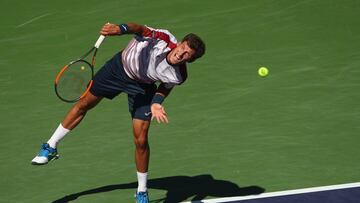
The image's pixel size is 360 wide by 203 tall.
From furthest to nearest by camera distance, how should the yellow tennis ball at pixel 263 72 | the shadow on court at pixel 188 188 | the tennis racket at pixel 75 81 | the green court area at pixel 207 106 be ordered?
1. the yellow tennis ball at pixel 263 72
2. the green court area at pixel 207 106
3. the shadow on court at pixel 188 188
4. the tennis racket at pixel 75 81

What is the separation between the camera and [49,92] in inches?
544

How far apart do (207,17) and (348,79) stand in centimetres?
395

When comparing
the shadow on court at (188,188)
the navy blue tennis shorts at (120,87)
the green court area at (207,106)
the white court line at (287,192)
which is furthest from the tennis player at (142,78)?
the white court line at (287,192)

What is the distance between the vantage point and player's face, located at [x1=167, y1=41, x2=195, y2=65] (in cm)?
899

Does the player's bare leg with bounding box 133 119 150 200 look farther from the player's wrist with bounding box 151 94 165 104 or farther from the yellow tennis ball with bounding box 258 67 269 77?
the yellow tennis ball with bounding box 258 67 269 77

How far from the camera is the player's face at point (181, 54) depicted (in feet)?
29.5

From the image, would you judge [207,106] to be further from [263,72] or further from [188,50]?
[188,50]

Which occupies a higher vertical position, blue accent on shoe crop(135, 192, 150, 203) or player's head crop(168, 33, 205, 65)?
player's head crop(168, 33, 205, 65)

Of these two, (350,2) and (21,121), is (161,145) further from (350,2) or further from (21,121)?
(350,2)

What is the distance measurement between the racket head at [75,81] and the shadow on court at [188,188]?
1.27 meters

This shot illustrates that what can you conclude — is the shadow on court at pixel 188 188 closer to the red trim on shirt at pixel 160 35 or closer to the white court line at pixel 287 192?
the white court line at pixel 287 192

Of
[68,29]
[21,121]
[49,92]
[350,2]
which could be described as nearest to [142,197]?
[21,121]

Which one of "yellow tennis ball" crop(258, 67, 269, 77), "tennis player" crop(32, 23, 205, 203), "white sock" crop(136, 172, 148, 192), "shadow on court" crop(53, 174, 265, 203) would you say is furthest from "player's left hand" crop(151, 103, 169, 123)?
"yellow tennis ball" crop(258, 67, 269, 77)

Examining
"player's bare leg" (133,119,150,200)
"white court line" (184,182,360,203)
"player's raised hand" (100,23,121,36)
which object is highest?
"player's raised hand" (100,23,121,36)
